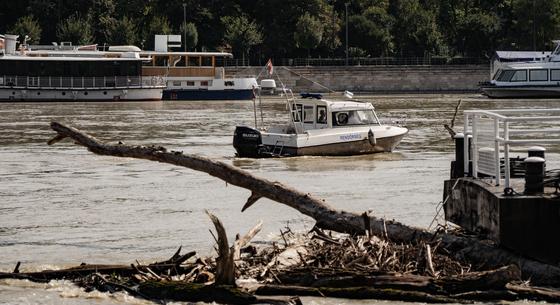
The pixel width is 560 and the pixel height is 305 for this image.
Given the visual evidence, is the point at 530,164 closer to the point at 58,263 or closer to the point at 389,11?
the point at 58,263

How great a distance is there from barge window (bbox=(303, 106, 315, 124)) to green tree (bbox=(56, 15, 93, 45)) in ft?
213

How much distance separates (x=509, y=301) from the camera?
1404 cm

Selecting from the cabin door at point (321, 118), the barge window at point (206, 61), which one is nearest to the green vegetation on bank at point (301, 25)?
the barge window at point (206, 61)

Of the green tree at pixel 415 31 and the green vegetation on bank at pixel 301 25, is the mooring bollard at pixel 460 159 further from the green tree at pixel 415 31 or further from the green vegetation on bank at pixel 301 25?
the green tree at pixel 415 31

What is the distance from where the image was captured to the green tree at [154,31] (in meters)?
100

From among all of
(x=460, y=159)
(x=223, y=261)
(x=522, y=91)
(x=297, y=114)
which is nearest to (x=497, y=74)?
(x=522, y=91)

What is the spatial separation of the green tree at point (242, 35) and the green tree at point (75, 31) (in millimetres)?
10608

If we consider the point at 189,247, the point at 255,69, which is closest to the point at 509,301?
the point at 189,247

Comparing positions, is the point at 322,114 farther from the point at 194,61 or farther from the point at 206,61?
the point at 206,61

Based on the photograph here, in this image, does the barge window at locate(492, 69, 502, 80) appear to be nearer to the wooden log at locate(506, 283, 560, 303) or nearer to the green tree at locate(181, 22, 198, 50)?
the green tree at locate(181, 22, 198, 50)

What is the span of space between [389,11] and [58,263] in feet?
300

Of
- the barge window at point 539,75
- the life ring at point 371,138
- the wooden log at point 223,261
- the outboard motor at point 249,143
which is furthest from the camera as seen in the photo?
the barge window at point 539,75

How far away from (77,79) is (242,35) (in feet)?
71.8

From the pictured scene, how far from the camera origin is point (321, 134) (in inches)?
1374
